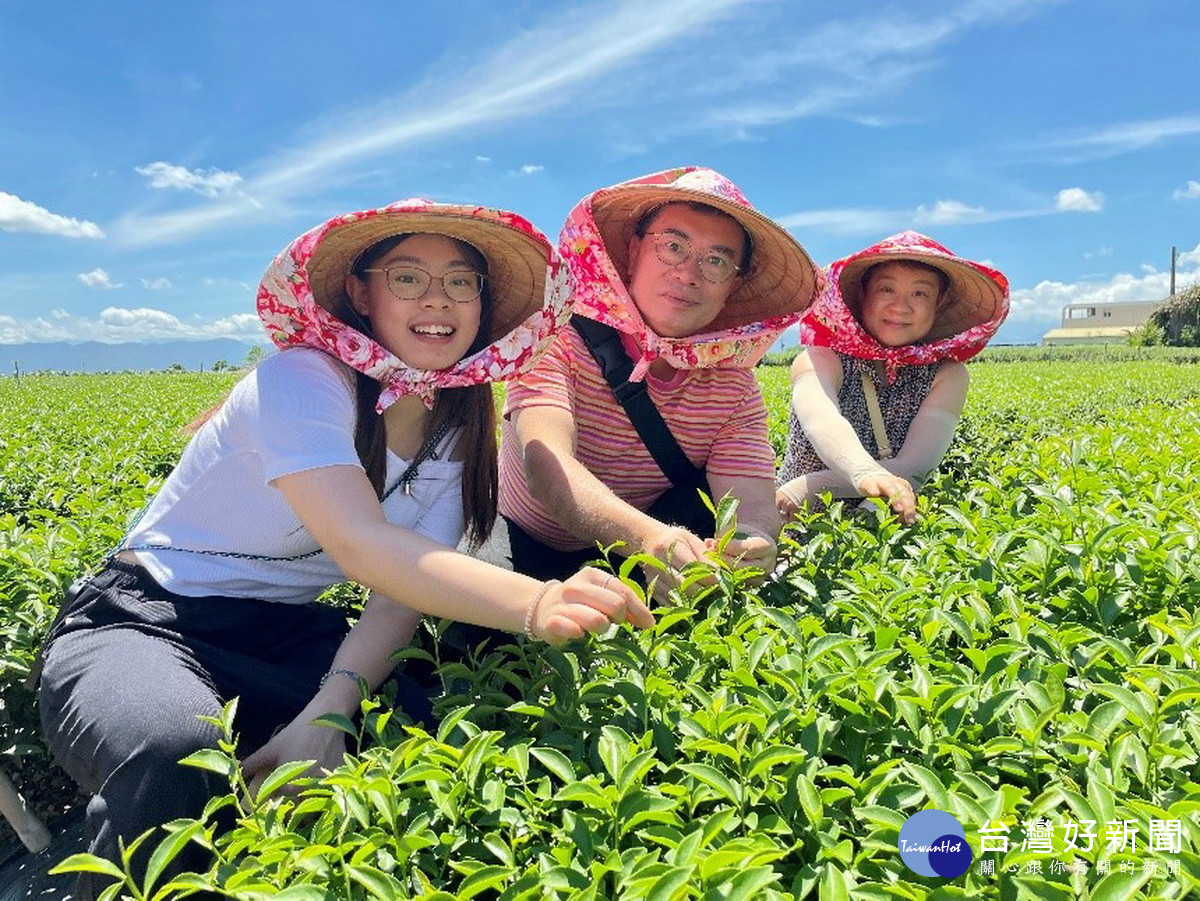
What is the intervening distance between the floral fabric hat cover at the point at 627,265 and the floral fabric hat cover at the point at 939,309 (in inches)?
23.0

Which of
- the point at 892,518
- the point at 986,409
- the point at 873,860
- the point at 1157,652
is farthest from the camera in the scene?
the point at 986,409

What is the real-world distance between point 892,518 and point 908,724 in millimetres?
1241

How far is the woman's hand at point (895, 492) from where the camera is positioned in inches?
103

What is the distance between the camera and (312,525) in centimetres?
188

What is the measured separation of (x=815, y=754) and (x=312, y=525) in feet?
3.70

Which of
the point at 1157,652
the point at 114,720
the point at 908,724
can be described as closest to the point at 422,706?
the point at 114,720

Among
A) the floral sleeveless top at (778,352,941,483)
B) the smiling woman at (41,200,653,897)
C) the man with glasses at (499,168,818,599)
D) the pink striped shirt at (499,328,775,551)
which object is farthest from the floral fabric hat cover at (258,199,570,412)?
the floral sleeveless top at (778,352,941,483)

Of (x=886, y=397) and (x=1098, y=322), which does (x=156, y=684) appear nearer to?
(x=886, y=397)

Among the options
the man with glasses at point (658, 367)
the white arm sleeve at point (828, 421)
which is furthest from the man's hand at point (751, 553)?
the white arm sleeve at point (828, 421)

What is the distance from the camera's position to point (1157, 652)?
1.60 m

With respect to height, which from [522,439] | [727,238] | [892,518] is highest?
[727,238]

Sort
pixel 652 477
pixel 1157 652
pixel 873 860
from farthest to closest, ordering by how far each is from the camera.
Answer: pixel 652 477
pixel 1157 652
pixel 873 860

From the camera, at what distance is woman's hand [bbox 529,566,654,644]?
151 centimetres

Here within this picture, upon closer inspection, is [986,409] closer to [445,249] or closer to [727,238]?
[727,238]
